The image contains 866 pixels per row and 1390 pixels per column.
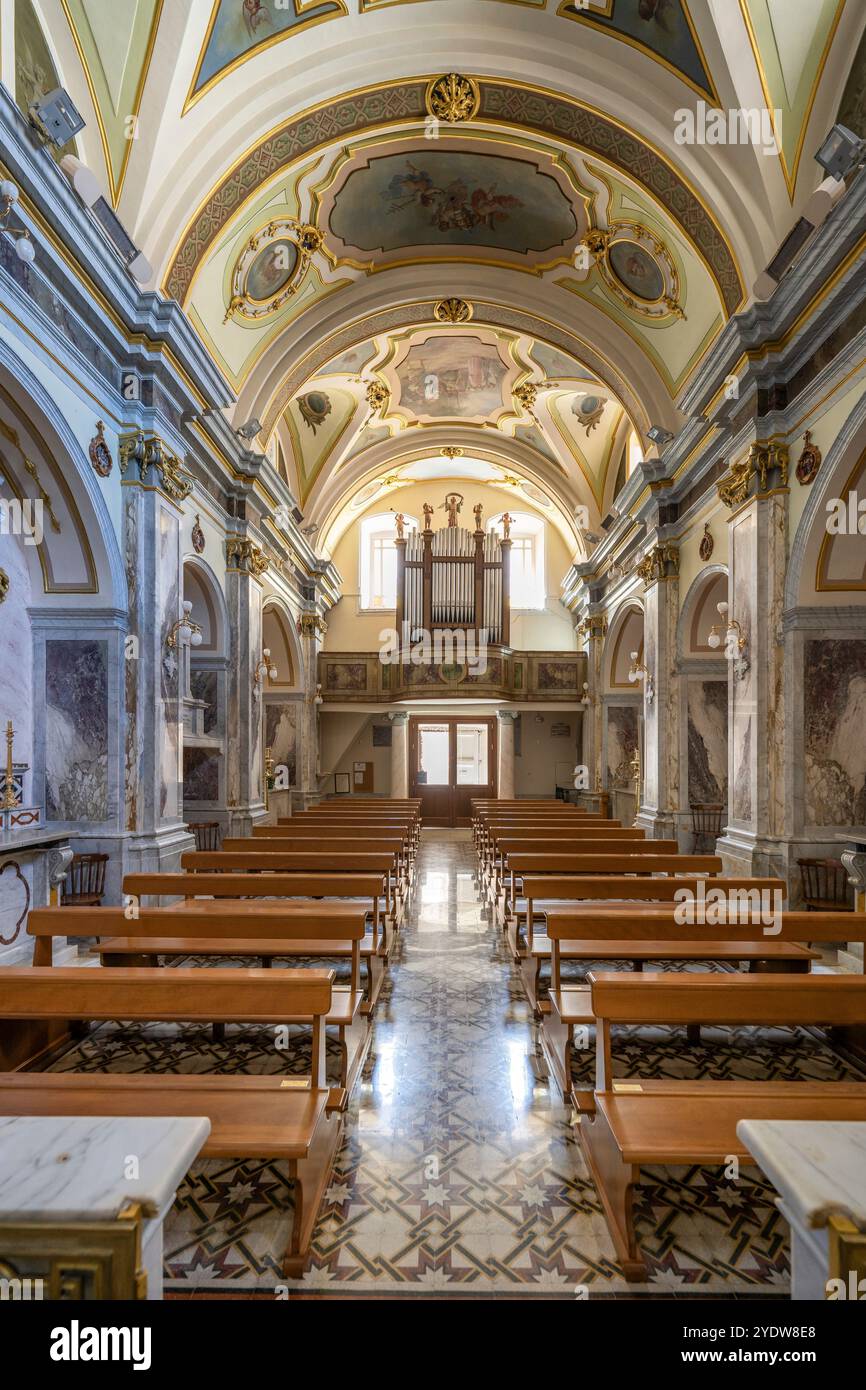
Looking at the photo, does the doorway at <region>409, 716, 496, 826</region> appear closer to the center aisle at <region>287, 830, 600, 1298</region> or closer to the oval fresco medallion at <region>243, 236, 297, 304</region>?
the oval fresco medallion at <region>243, 236, 297, 304</region>

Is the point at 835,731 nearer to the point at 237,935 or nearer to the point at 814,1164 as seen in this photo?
the point at 237,935

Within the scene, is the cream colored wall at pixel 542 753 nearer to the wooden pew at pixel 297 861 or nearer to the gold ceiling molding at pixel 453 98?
the wooden pew at pixel 297 861

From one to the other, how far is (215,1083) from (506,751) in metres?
15.8

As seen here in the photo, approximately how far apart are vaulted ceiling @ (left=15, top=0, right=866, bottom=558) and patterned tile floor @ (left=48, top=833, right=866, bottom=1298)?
7.01 m

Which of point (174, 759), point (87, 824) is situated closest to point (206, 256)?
point (174, 759)

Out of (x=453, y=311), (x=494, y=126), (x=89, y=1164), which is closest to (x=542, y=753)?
(x=453, y=311)

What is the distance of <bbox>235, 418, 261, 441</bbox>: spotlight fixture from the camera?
10484 mm

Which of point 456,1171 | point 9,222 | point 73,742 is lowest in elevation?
point 456,1171

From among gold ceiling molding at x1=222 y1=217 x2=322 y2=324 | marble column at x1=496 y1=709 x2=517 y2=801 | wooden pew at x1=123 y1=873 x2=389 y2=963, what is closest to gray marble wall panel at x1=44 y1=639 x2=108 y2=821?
wooden pew at x1=123 y1=873 x2=389 y2=963

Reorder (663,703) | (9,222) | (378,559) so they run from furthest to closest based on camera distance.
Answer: (378,559) < (663,703) < (9,222)

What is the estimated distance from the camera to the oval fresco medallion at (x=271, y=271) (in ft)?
31.0

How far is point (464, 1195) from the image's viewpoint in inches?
115

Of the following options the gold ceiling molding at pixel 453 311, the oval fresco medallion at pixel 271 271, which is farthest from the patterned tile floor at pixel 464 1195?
the gold ceiling molding at pixel 453 311
